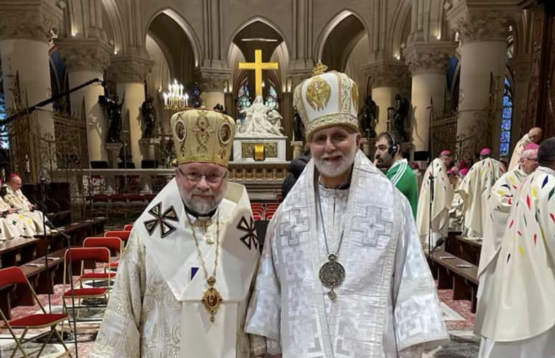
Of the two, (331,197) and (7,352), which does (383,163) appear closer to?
(331,197)

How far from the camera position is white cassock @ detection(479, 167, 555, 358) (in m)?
2.91

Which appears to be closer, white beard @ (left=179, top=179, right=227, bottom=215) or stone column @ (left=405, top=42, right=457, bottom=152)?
white beard @ (left=179, top=179, right=227, bottom=215)

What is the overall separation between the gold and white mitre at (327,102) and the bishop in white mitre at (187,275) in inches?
Result: 19.3

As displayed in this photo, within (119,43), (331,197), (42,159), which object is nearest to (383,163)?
(331,197)

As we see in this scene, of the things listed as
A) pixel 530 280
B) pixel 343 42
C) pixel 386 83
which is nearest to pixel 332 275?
pixel 530 280

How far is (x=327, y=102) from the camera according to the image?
1.93m

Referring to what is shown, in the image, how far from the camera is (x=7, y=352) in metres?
4.29

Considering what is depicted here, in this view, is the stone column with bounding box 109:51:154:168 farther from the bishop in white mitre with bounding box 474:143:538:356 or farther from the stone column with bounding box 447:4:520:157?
the bishop in white mitre with bounding box 474:143:538:356

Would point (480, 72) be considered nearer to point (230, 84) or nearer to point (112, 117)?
point (112, 117)

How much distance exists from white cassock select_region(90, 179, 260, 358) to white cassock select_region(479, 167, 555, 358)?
2.20 meters

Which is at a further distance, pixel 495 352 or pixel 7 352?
pixel 7 352

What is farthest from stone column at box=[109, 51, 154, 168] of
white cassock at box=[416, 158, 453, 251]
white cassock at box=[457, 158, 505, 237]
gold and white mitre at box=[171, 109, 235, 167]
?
gold and white mitre at box=[171, 109, 235, 167]

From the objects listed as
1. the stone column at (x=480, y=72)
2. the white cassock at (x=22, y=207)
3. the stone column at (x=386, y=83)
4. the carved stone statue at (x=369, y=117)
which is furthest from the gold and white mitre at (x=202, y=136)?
the stone column at (x=386, y=83)

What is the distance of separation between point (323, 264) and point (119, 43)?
20.9m
